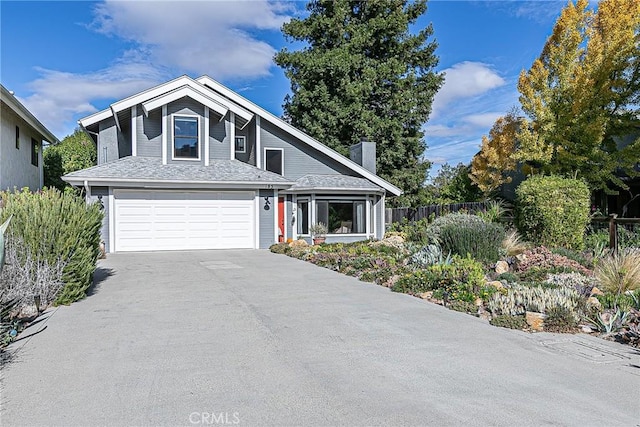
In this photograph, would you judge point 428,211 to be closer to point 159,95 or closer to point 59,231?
point 159,95

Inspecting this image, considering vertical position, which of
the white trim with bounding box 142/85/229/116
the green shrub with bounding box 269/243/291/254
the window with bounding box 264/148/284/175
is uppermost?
the white trim with bounding box 142/85/229/116

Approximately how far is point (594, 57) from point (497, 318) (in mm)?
16865

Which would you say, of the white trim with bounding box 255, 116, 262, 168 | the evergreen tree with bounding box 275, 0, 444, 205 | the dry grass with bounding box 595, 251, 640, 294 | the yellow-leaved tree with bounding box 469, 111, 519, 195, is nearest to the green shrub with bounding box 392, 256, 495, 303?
the dry grass with bounding box 595, 251, 640, 294

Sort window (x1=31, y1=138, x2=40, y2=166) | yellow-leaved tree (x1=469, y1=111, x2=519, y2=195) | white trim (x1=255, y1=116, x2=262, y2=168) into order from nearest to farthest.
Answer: window (x1=31, y1=138, x2=40, y2=166) → white trim (x1=255, y1=116, x2=262, y2=168) → yellow-leaved tree (x1=469, y1=111, x2=519, y2=195)

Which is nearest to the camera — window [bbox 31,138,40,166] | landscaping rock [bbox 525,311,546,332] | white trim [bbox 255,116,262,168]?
landscaping rock [bbox 525,311,546,332]

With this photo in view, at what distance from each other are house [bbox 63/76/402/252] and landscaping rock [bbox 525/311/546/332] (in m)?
12.0

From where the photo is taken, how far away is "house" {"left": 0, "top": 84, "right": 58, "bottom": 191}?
14766mm

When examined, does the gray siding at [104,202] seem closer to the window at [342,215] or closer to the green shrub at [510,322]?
the window at [342,215]

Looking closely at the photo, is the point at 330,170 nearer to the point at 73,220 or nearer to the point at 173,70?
the point at 173,70

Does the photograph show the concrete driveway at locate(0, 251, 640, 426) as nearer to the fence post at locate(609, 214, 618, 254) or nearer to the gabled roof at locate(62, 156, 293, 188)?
the fence post at locate(609, 214, 618, 254)

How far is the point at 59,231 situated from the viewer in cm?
708

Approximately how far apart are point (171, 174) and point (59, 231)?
9259 mm

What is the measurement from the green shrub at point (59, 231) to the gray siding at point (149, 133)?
10223mm

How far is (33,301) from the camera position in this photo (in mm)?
6641
